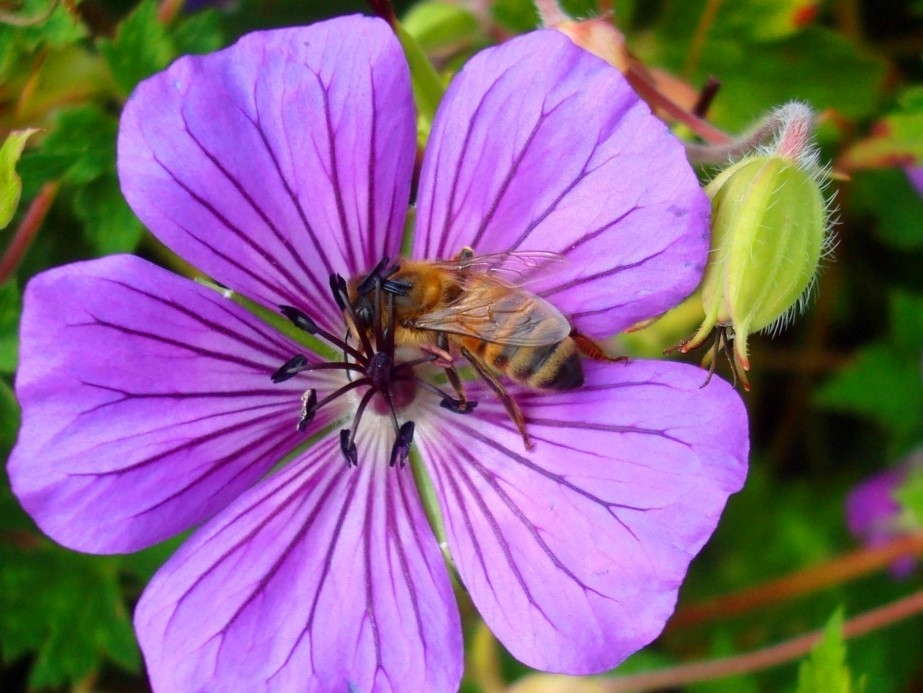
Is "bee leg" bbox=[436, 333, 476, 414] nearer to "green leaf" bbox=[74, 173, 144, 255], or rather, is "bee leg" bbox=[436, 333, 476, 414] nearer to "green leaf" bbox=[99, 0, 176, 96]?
"green leaf" bbox=[74, 173, 144, 255]

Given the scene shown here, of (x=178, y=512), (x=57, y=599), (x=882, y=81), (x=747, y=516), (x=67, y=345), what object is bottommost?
(x=747, y=516)

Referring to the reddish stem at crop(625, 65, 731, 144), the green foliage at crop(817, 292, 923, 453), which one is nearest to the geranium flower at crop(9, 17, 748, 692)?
the reddish stem at crop(625, 65, 731, 144)

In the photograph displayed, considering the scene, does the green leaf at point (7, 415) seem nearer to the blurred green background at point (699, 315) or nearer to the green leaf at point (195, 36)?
the blurred green background at point (699, 315)

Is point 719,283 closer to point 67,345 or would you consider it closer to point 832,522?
point 67,345

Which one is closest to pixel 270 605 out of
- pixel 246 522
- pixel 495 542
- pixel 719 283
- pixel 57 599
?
pixel 246 522

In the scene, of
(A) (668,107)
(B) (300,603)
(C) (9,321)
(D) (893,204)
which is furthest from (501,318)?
(D) (893,204)

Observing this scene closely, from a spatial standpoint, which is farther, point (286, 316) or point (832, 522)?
point (832, 522)

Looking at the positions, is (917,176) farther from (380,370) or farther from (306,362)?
(306,362)
